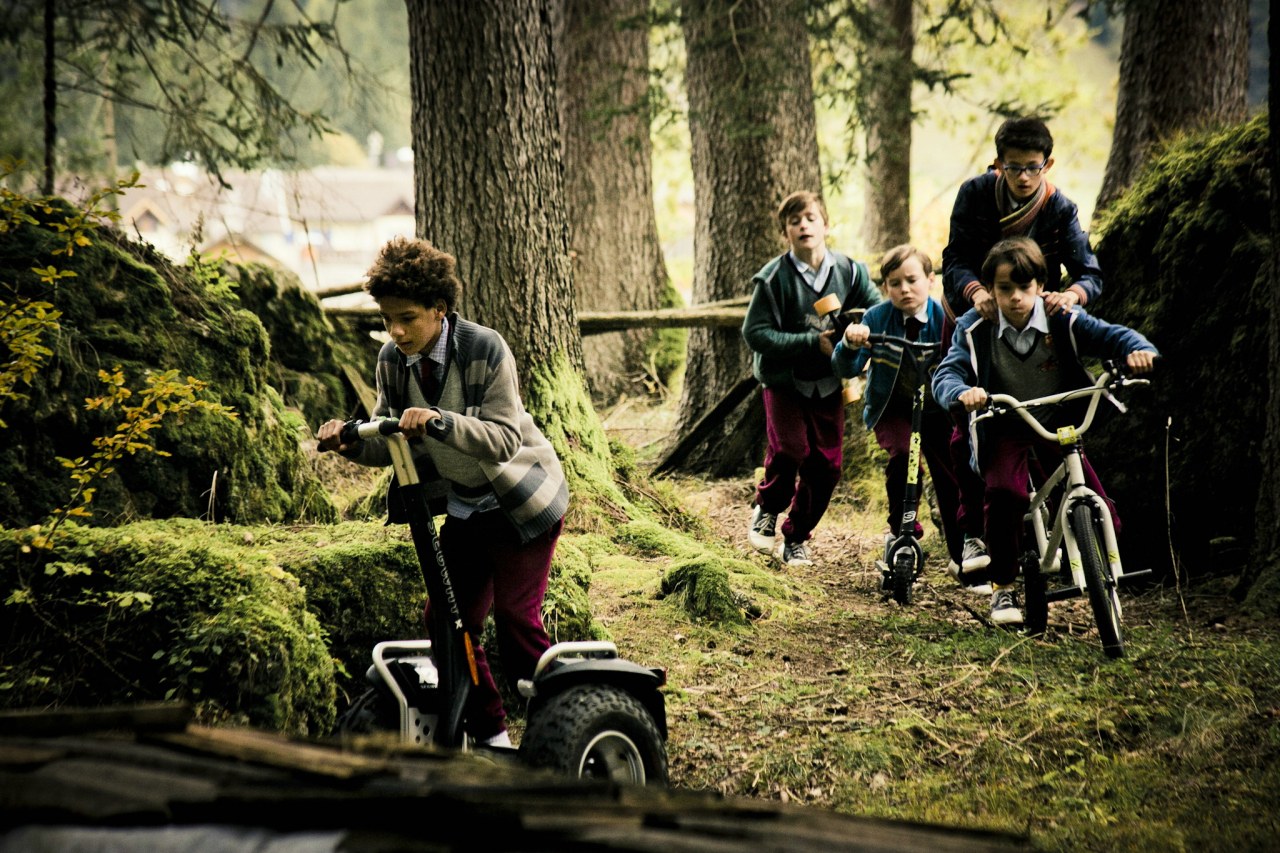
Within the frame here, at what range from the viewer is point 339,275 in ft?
195

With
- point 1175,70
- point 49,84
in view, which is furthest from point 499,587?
point 1175,70

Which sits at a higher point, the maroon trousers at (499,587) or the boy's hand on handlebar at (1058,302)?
the boy's hand on handlebar at (1058,302)

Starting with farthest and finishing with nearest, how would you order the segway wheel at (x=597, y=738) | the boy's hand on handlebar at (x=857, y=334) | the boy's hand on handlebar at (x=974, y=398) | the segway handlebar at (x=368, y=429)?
the boy's hand on handlebar at (x=857, y=334) → the boy's hand on handlebar at (x=974, y=398) → the segway handlebar at (x=368, y=429) → the segway wheel at (x=597, y=738)

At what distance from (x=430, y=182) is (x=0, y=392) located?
3335mm

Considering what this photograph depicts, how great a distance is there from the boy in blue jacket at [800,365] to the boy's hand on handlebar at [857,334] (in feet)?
1.51

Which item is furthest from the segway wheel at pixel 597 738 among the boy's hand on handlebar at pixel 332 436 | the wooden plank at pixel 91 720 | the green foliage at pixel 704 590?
the green foliage at pixel 704 590

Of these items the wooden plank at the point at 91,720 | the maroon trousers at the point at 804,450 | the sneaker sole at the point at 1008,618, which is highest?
the maroon trousers at the point at 804,450

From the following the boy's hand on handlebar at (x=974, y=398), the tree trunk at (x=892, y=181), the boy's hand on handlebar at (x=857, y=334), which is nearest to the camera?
the boy's hand on handlebar at (x=974, y=398)

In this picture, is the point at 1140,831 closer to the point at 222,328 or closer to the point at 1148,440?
the point at 1148,440

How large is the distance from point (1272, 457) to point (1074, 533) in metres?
1.12

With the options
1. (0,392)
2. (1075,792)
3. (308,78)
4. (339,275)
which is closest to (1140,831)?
(1075,792)

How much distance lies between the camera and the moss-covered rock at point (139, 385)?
4953mm

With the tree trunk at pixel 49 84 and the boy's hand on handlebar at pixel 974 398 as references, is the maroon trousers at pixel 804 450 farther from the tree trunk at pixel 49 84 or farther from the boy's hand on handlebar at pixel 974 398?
the tree trunk at pixel 49 84

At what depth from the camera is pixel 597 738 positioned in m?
3.39
